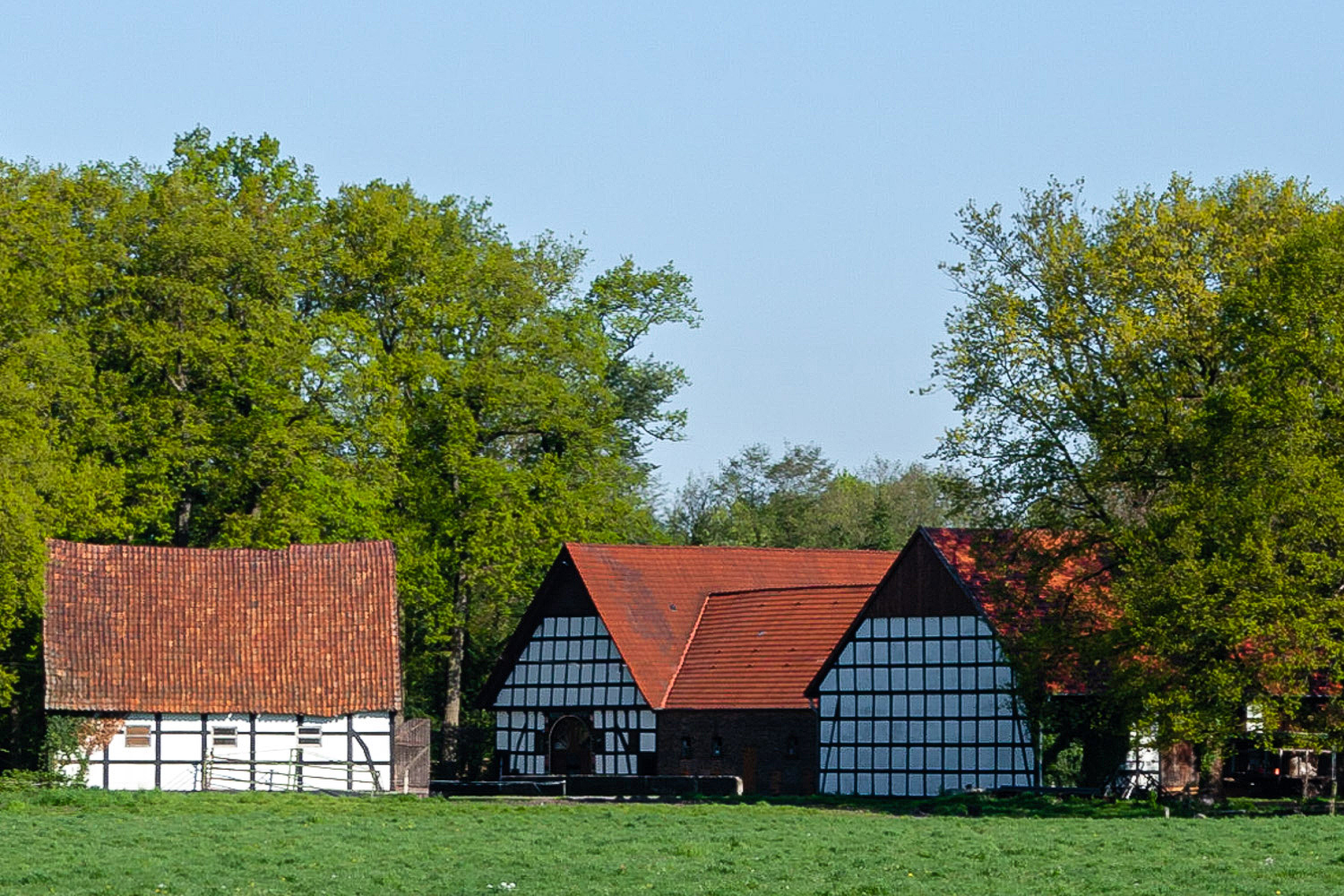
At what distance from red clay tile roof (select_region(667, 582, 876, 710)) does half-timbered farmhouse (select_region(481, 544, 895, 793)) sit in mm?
37

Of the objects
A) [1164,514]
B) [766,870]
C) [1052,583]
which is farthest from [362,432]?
[766,870]

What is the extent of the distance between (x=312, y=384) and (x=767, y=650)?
14.0 m

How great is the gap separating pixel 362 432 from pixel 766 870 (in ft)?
104

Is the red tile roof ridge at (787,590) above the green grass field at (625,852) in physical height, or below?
above

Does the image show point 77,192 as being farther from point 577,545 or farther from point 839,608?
point 839,608

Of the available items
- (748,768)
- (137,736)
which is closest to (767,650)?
(748,768)

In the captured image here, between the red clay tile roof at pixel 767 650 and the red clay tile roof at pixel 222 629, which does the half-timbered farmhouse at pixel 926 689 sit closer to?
the red clay tile roof at pixel 767 650

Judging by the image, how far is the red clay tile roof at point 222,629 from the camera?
44.3m

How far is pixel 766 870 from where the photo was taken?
2367cm

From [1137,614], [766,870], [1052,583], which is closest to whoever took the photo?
[766,870]

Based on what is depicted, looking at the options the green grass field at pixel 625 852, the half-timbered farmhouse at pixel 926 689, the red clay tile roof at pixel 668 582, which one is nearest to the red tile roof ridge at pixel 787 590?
the red clay tile roof at pixel 668 582

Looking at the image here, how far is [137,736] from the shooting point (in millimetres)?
43938

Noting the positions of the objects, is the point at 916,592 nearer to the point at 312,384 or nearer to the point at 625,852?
the point at 312,384

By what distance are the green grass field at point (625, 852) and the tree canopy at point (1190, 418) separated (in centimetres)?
358
